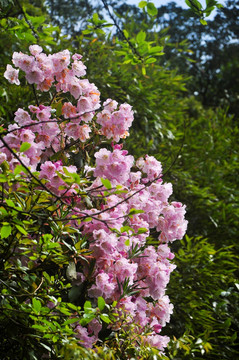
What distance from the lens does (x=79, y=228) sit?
1562 mm

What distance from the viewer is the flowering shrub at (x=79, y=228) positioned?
130cm

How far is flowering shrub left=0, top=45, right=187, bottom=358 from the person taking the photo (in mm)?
1296

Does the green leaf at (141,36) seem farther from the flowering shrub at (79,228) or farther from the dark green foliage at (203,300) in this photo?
the dark green foliage at (203,300)

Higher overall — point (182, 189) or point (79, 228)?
point (79, 228)

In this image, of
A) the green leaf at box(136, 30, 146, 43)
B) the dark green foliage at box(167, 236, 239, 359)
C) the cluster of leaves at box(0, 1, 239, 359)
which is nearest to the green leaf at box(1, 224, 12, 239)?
the cluster of leaves at box(0, 1, 239, 359)

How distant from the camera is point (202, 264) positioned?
10.4ft

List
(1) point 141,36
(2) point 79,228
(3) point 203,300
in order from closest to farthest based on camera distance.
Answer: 1. (2) point 79,228
2. (1) point 141,36
3. (3) point 203,300

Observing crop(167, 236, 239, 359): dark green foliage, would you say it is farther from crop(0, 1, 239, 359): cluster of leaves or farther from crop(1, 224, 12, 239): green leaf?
crop(1, 224, 12, 239): green leaf

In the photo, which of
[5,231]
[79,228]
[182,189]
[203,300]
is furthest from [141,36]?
[182,189]

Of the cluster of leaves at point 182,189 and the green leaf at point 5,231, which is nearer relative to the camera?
the green leaf at point 5,231

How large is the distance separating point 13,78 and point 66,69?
237 mm

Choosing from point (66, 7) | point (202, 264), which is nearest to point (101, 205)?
point (202, 264)

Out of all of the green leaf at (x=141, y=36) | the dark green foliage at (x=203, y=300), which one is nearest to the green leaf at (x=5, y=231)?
the green leaf at (x=141, y=36)

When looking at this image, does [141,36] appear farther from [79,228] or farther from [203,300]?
[203,300]
